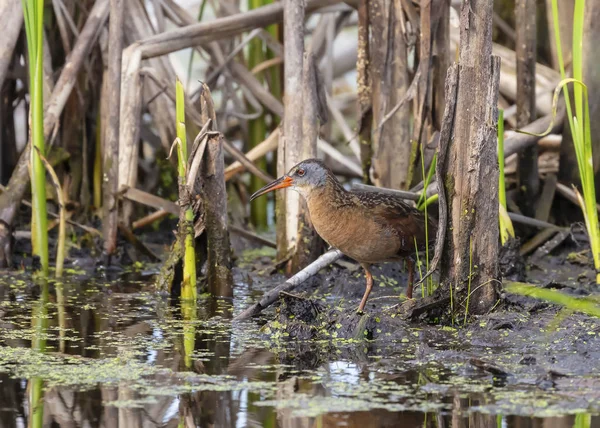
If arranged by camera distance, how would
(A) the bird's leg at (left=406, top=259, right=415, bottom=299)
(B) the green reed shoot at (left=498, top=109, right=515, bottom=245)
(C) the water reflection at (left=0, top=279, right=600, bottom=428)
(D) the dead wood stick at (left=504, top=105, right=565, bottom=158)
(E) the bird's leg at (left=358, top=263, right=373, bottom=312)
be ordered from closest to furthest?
(C) the water reflection at (left=0, top=279, right=600, bottom=428)
(B) the green reed shoot at (left=498, top=109, right=515, bottom=245)
(E) the bird's leg at (left=358, top=263, right=373, bottom=312)
(A) the bird's leg at (left=406, top=259, right=415, bottom=299)
(D) the dead wood stick at (left=504, top=105, right=565, bottom=158)

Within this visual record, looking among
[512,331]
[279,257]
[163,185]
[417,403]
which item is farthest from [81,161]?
[417,403]

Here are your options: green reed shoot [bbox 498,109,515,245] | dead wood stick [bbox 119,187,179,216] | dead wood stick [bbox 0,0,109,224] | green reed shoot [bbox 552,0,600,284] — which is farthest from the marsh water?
dead wood stick [bbox 119,187,179,216]

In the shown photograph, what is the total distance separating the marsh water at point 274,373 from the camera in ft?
10.6

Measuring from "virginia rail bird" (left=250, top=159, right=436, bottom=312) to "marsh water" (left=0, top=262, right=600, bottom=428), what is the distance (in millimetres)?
625

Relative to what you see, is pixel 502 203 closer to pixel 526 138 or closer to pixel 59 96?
pixel 526 138

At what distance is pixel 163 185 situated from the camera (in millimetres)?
7441

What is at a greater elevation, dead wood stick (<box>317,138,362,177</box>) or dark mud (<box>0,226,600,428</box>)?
dead wood stick (<box>317,138,362,177</box>)

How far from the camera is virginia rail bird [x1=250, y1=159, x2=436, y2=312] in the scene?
4914mm

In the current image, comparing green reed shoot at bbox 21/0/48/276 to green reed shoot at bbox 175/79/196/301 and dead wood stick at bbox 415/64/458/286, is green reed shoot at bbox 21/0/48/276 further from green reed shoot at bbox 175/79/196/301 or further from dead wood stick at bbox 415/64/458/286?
dead wood stick at bbox 415/64/458/286

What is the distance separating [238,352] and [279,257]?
191 cm

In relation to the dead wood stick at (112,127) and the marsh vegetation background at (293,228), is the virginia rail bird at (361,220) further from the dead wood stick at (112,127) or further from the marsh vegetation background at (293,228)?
the dead wood stick at (112,127)

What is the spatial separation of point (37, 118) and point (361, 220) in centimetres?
203

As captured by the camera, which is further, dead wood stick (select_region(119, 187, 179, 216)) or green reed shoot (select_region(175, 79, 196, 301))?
dead wood stick (select_region(119, 187, 179, 216))

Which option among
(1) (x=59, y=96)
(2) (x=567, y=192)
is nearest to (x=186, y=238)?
(1) (x=59, y=96)
